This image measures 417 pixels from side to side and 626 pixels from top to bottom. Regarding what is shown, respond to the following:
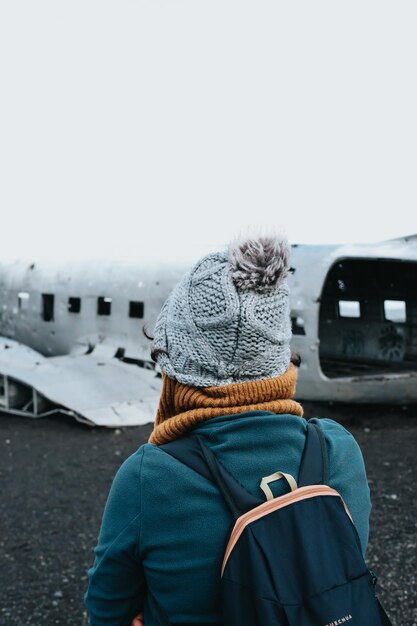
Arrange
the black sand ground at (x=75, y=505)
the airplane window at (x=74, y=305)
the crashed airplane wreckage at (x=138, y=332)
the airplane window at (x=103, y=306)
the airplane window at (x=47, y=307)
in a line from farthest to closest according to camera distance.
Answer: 1. the airplane window at (x=47, y=307)
2. the airplane window at (x=74, y=305)
3. the airplane window at (x=103, y=306)
4. the crashed airplane wreckage at (x=138, y=332)
5. the black sand ground at (x=75, y=505)

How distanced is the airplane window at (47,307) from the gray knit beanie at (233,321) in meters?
12.3

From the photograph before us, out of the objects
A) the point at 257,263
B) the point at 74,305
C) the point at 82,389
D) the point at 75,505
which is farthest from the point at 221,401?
the point at 74,305

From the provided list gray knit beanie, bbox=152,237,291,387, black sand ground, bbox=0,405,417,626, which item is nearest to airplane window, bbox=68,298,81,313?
black sand ground, bbox=0,405,417,626

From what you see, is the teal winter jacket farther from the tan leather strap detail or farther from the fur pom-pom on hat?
the fur pom-pom on hat

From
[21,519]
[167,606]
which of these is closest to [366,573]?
[167,606]

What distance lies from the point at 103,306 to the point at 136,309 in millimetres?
986

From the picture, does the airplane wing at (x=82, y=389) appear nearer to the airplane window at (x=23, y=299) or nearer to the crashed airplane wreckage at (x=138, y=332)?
the crashed airplane wreckage at (x=138, y=332)

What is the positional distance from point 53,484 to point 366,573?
20.5 ft

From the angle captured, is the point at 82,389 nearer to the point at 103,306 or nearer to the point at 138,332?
the point at 138,332

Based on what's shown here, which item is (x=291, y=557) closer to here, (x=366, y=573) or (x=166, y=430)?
(x=366, y=573)

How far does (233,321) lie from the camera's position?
184cm

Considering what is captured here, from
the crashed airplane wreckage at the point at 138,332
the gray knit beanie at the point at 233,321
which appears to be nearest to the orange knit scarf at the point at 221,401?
the gray knit beanie at the point at 233,321

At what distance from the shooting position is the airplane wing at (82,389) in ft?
33.0

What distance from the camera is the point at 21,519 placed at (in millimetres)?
6359
